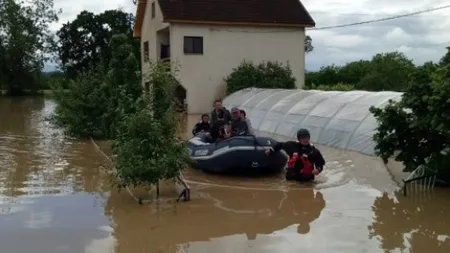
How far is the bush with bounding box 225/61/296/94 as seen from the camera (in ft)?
101

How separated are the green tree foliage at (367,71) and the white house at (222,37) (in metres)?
6.12

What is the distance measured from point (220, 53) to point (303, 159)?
21298 mm

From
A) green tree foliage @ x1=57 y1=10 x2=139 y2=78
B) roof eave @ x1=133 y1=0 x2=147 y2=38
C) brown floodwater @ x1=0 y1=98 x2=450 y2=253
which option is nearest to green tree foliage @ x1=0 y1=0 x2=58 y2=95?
green tree foliage @ x1=57 y1=10 x2=139 y2=78

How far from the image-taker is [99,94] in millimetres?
19484

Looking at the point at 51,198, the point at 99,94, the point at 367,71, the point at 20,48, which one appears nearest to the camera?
the point at 51,198

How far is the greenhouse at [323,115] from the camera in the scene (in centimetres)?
1627

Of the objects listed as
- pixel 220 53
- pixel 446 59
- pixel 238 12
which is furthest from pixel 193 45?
pixel 446 59

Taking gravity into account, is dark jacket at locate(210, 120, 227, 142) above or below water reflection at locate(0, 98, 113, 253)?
above

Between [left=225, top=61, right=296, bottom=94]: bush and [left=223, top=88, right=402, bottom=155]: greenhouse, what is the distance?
17.4 ft

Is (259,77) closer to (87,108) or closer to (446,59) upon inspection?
(87,108)

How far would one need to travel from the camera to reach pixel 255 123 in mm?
23094

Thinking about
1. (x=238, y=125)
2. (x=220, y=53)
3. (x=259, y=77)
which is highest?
(x=220, y=53)

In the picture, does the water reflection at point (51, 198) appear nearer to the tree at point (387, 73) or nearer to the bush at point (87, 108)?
the bush at point (87, 108)

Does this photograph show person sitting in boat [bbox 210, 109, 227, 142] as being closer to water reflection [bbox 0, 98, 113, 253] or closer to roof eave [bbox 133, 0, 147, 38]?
water reflection [bbox 0, 98, 113, 253]
